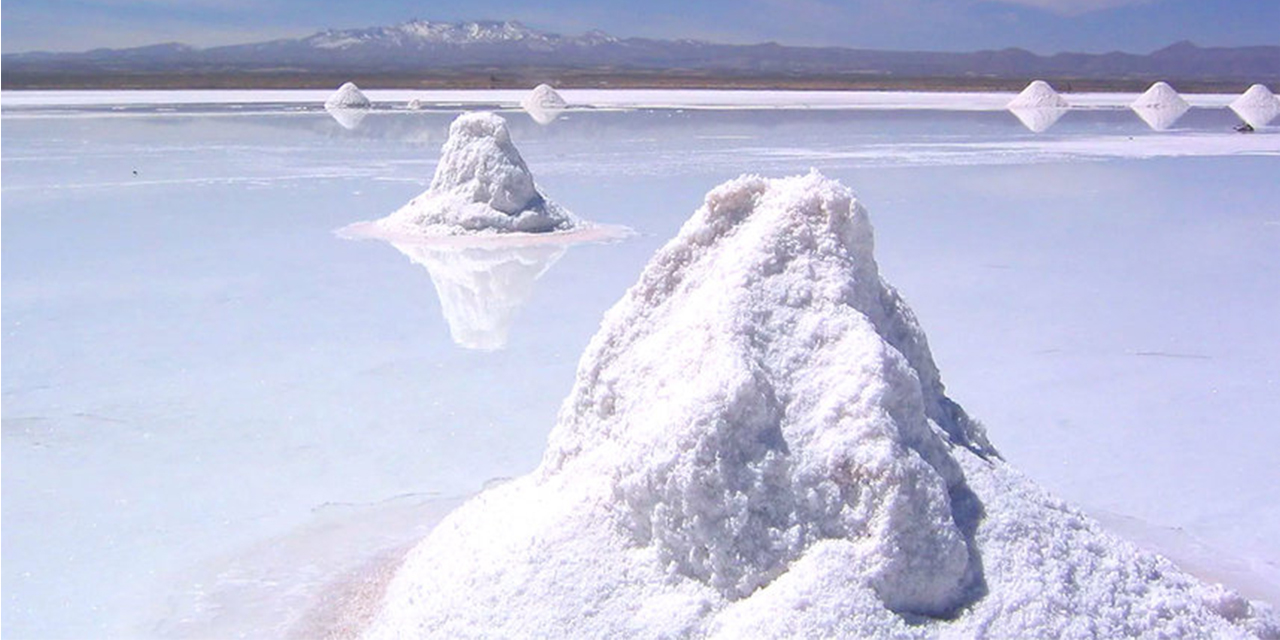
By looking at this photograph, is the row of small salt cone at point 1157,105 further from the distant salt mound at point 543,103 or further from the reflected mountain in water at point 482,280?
the reflected mountain in water at point 482,280

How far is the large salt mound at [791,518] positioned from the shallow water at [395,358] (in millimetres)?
653

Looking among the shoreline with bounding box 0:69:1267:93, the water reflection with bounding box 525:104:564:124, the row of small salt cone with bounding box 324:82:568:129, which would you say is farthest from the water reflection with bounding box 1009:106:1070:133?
the shoreline with bounding box 0:69:1267:93

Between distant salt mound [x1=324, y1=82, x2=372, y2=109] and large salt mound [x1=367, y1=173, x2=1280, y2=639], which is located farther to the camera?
distant salt mound [x1=324, y1=82, x2=372, y2=109]

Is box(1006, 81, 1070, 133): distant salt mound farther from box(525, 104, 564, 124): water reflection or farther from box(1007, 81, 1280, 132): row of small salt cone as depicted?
box(525, 104, 564, 124): water reflection

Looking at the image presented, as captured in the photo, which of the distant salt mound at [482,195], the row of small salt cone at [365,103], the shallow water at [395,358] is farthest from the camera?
the row of small salt cone at [365,103]

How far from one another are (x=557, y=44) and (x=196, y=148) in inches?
6038

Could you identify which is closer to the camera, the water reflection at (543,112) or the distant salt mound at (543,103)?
the water reflection at (543,112)

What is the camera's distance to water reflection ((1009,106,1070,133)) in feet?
67.5

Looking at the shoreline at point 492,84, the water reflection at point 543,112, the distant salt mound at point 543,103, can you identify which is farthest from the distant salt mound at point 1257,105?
the shoreline at point 492,84

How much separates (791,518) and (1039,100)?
28.1 metres

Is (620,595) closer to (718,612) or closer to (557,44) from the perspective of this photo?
(718,612)

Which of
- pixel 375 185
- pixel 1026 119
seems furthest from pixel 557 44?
pixel 375 185

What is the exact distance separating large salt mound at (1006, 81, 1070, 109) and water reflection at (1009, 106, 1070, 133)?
0.59 ft

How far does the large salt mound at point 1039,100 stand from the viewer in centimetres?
2831
